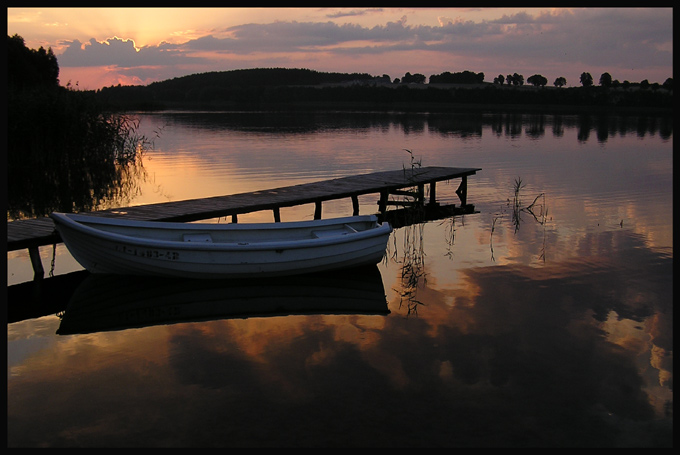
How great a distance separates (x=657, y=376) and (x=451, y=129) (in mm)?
47946

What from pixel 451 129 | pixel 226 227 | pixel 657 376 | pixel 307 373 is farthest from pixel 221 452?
pixel 451 129

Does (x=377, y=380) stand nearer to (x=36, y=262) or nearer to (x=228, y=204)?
(x=36, y=262)

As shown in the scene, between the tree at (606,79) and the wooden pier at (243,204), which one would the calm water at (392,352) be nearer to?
the wooden pier at (243,204)

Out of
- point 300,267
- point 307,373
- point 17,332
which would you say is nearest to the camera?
point 307,373

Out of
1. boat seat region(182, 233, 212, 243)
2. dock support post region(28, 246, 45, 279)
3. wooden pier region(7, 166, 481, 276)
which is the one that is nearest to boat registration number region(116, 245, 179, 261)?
boat seat region(182, 233, 212, 243)

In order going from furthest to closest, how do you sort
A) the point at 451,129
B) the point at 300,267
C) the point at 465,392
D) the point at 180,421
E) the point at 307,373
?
the point at 451,129 → the point at 300,267 → the point at 307,373 → the point at 465,392 → the point at 180,421

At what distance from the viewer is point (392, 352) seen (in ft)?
26.3

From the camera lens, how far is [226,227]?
1143 centimetres

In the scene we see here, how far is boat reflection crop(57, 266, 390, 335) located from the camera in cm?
929

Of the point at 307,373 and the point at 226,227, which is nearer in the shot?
the point at 307,373

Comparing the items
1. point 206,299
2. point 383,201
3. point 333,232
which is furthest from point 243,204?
point 383,201

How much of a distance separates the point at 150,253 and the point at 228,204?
146 inches

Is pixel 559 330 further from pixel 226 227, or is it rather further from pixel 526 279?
pixel 226 227

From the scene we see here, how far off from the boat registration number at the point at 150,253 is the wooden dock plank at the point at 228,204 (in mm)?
1490
